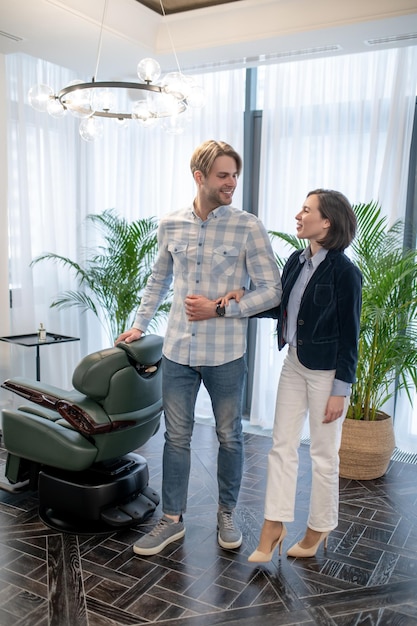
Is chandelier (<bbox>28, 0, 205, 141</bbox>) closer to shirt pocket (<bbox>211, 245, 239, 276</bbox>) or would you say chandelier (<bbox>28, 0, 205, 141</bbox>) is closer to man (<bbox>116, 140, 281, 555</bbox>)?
man (<bbox>116, 140, 281, 555</bbox>)

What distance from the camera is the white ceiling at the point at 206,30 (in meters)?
3.81

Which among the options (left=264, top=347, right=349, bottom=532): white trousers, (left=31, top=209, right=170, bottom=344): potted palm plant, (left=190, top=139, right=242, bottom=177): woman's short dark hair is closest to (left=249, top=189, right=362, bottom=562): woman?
(left=264, top=347, right=349, bottom=532): white trousers

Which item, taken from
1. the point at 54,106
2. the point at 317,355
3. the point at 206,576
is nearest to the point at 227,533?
the point at 206,576

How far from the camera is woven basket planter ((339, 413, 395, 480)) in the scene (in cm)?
403

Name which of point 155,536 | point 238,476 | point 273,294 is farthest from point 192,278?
point 155,536

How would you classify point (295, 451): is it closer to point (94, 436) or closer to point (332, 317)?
point (332, 317)

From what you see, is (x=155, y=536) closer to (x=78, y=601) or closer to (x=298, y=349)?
(x=78, y=601)

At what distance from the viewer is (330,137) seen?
4.82m

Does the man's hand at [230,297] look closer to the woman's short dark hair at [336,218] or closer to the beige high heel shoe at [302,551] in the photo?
the woman's short dark hair at [336,218]

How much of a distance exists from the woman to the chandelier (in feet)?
2.62

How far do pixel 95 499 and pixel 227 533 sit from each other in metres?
0.66

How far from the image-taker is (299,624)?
8.17 feet

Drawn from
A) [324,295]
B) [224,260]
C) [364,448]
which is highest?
[224,260]

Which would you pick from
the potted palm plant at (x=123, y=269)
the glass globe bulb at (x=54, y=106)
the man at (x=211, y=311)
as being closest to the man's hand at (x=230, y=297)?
the man at (x=211, y=311)
